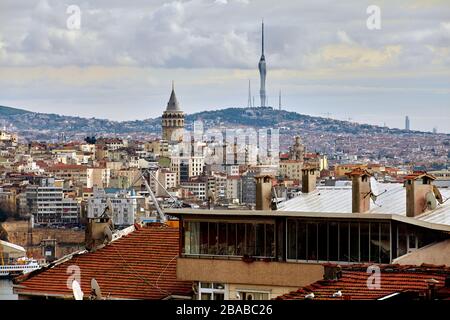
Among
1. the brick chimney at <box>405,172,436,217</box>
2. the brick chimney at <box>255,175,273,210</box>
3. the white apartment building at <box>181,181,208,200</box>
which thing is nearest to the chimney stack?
the brick chimney at <box>255,175,273,210</box>

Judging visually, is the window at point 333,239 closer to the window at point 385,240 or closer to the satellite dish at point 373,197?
the window at point 385,240

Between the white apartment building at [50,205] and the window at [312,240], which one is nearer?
the window at [312,240]

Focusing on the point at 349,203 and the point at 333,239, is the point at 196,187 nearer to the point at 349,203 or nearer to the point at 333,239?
the point at 349,203

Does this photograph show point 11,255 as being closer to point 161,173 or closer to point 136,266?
point 161,173

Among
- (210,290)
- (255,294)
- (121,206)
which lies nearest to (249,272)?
(255,294)

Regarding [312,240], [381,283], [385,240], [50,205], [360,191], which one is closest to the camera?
[381,283]

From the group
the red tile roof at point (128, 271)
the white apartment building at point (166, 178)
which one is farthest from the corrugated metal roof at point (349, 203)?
the white apartment building at point (166, 178)
